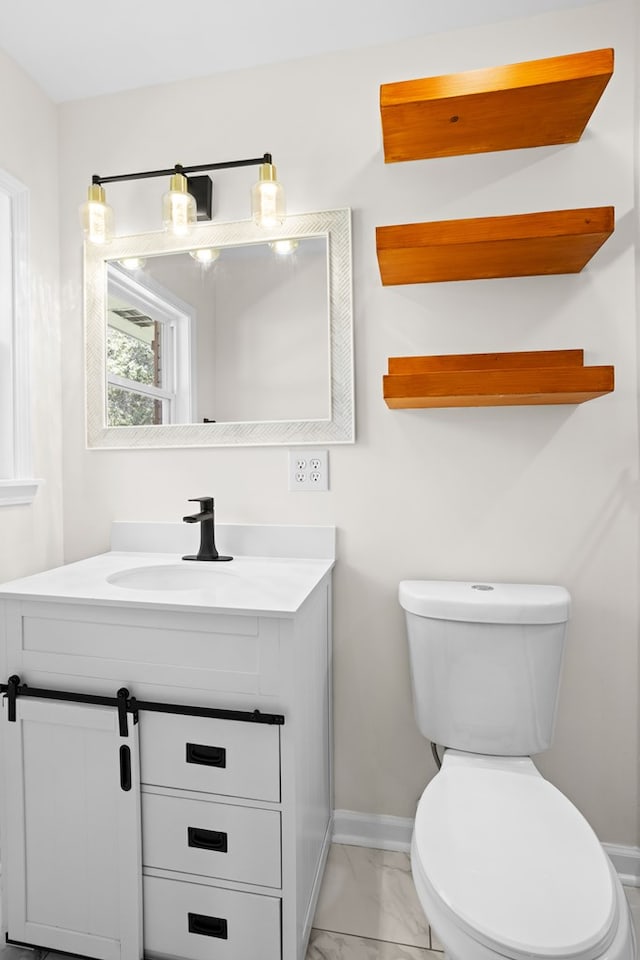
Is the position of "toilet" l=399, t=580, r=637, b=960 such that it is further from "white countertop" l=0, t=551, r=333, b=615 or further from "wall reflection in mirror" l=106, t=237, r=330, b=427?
"wall reflection in mirror" l=106, t=237, r=330, b=427

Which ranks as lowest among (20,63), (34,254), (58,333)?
(58,333)

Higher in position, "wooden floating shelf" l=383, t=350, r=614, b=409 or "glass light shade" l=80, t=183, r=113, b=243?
"glass light shade" l=80, t=183, r=113, b=243

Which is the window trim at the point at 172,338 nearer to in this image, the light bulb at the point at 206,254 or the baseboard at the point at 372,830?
the light bulb at the point at 206,254

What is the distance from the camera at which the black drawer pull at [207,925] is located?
1.15m

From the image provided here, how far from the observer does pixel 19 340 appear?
66.1 inches

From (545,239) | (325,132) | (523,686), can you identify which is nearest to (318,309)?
(325,132)

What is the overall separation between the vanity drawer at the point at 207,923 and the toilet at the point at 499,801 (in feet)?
1.29

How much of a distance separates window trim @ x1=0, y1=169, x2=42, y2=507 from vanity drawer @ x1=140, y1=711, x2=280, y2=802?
2.96ft

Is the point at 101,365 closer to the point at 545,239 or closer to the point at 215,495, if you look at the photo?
the point at 215,495

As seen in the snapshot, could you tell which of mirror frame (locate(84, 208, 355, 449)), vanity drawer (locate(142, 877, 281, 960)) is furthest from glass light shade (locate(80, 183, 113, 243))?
vanity drawer (locate(142, 877, 281, 960))

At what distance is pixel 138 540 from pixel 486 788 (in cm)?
122

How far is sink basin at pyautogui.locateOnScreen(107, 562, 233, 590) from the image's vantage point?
1.54 m

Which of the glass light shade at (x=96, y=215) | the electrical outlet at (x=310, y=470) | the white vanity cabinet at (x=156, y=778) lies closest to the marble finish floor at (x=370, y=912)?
the white vanity cabinet at (x=156, y=778)

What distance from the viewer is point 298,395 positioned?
5.34 ft
